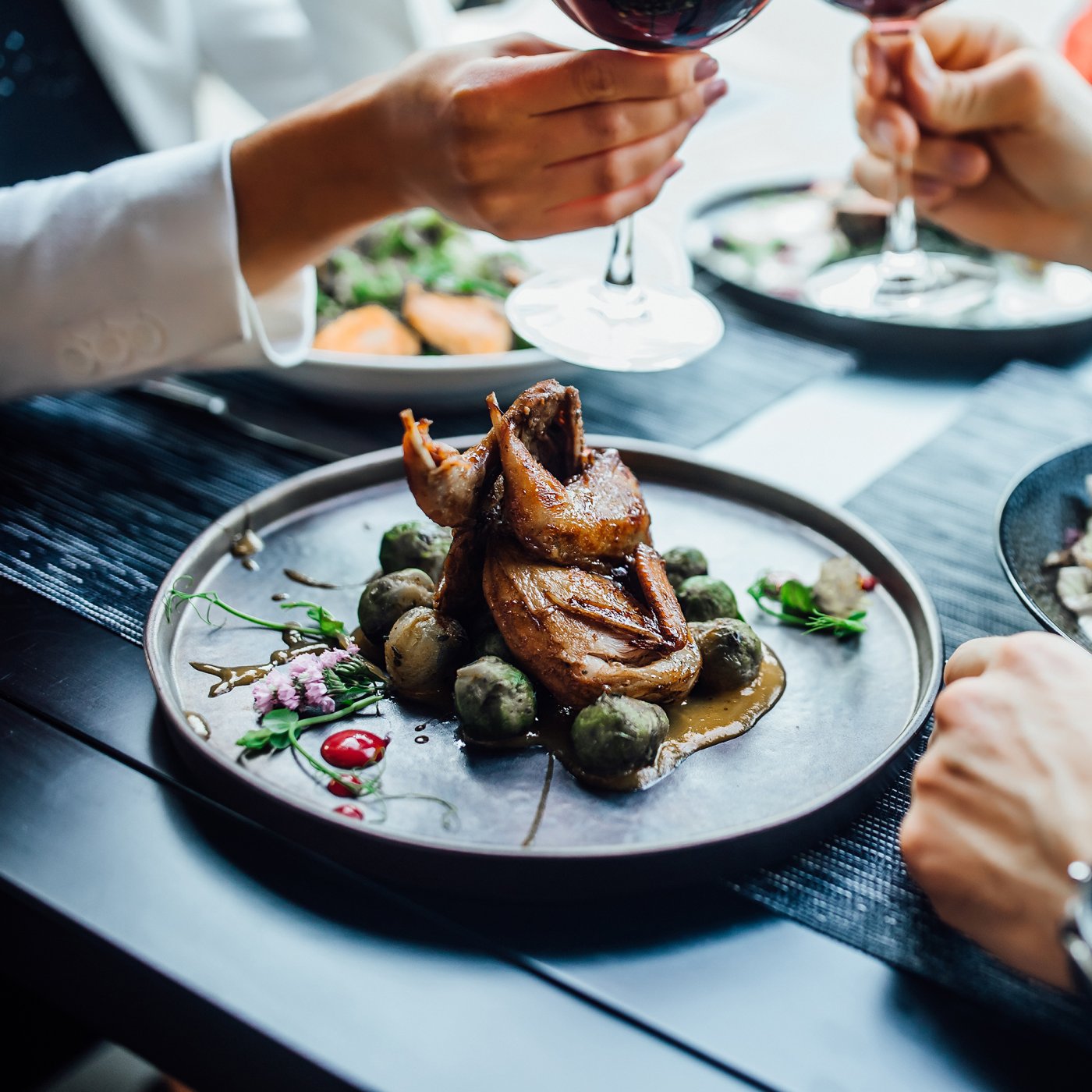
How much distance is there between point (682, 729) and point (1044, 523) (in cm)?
56

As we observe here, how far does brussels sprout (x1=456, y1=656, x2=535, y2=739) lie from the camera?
2.90ft

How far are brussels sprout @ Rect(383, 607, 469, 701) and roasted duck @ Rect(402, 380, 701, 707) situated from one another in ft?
0.14

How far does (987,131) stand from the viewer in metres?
1.73

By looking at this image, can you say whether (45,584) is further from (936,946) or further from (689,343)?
(936,946)

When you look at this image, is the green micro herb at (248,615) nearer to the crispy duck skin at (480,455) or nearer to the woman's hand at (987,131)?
the crispy duck skin at (480,455)

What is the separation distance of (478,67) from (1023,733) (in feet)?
3.01

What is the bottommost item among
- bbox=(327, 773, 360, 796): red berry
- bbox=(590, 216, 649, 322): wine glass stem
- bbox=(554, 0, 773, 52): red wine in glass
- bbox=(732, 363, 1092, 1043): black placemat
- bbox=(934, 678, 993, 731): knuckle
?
bbox=(732, 363, 1092, 1043): black placemat

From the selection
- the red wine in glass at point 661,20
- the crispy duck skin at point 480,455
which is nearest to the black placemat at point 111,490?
the crispy duck skin at point 480,455

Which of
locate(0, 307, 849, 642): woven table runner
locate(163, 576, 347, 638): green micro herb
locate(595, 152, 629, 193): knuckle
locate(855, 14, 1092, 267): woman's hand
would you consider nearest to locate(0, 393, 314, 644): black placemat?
locate(0, 307, 849, 642): woven table runner

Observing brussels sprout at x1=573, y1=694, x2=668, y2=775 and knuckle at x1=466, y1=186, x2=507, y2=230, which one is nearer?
brussels sprout at x1=573, y1=694, x2=668, y2=775

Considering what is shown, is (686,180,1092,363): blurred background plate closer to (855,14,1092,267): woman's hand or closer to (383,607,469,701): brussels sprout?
(855,14,1092,267): woman's hand

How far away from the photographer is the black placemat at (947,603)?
0.79 metres

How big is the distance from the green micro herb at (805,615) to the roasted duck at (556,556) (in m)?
0.14

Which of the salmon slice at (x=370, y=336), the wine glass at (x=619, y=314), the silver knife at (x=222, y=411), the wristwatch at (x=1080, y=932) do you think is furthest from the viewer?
the salmon slice at (x=370, y=336)
